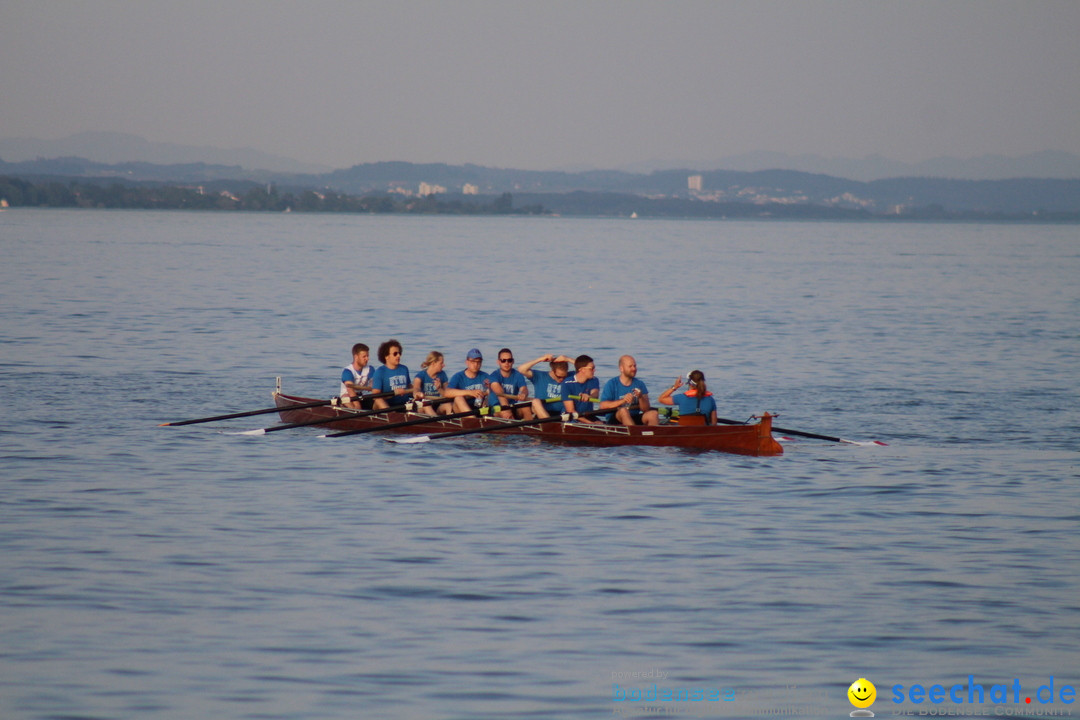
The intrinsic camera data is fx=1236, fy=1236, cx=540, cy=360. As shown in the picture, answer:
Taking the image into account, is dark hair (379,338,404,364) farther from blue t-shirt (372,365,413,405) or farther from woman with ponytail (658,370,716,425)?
woman with ponytail (658,370,716,425)

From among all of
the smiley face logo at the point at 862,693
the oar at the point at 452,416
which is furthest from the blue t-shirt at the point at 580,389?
the smiley face logo at the point at 862,693

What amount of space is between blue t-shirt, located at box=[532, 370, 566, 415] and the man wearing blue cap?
2.77 feet

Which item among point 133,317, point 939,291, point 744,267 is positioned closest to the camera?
point 133,317

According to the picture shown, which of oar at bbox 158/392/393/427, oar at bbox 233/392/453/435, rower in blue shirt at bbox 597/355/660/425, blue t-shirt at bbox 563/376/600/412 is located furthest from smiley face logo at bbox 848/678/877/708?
oar at bbox 158/392/393/427

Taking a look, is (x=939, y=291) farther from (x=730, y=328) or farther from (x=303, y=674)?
(x=303, y=674)

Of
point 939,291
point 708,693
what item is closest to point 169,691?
point 708,693

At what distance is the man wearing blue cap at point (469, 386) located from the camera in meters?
19.7

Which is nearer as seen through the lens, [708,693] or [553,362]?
[708,693]

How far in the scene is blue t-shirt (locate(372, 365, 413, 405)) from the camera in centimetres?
2039

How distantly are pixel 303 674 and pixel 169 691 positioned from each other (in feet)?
3.29

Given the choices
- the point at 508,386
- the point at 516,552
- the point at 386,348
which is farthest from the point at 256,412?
the point at 516,552

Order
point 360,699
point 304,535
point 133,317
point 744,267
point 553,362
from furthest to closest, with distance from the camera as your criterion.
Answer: point 744,267
point 133,317
point 553,362
point 304,535
point 360,699

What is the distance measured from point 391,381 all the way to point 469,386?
4.59 ft

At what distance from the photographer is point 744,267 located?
91625mm
